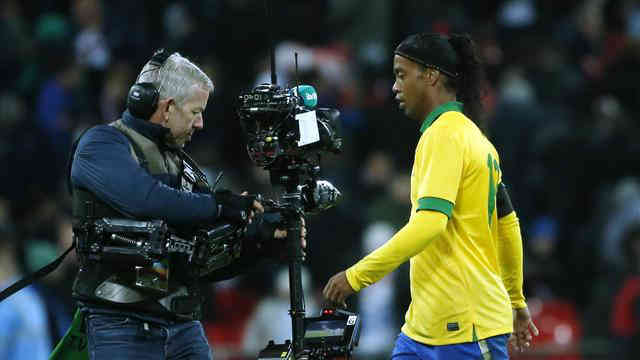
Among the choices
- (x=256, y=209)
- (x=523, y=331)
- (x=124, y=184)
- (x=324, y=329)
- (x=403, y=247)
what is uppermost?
(x=124, y=184)

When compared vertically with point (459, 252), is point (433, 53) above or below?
above

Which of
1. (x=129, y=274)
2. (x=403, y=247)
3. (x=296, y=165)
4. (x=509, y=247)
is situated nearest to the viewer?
(x=403, y=247)

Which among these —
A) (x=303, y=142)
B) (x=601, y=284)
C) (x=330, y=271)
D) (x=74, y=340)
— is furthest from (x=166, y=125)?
(x=601, y=284)

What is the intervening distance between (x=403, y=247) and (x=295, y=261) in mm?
484

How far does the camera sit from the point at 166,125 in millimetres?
5422

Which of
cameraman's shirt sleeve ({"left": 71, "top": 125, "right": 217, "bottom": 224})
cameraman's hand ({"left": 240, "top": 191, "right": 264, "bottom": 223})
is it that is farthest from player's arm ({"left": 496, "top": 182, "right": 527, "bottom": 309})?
cameraman's shirt sleeve ({"left": 71, "top": 125, "right": 217, "bottom": 224})

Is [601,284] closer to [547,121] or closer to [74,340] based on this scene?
[547,121]

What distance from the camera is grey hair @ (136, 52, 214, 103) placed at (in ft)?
17.7

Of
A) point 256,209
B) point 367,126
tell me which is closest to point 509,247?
point 256,209

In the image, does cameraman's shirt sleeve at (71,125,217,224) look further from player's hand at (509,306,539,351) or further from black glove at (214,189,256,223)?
player's hand at (509,306,539,351)

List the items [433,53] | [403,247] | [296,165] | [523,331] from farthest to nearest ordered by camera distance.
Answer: [523,331] → [296,165] → [433,53] → [403,247]

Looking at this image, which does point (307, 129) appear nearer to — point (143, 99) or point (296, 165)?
point (296, 165)

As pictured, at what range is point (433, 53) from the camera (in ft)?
17.5

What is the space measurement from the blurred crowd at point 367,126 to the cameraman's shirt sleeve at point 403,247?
3.65 metres
